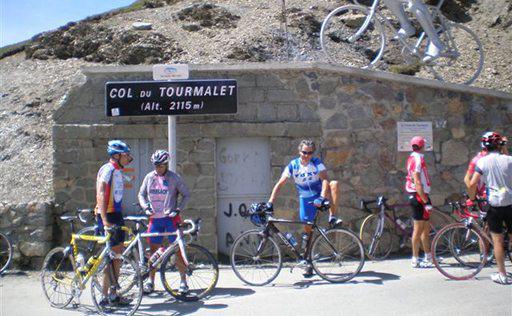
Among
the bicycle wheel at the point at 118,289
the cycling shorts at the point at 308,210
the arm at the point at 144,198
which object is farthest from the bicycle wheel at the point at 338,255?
the bicycle wheel at the point at 118,289

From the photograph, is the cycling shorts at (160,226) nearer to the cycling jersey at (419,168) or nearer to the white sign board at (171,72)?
the white sign board at (171,72)

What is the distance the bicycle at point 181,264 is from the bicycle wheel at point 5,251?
2.91m

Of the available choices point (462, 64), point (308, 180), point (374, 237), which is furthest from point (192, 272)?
point (462, 64)

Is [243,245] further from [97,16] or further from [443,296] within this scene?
[97,16]

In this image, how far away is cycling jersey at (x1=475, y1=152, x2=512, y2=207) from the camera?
7.08 m

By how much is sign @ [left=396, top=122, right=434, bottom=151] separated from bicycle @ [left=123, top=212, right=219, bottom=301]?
13.5ft

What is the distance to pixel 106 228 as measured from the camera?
22.0 ft

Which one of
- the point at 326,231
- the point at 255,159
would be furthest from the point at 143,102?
the point at 326,231

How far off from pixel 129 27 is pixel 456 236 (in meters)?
15.4

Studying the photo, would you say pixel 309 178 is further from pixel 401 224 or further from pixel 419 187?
pixel 401 224

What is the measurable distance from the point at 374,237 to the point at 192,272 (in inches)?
130

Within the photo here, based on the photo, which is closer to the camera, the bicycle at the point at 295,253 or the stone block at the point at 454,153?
the bicycle at the point at 295,253

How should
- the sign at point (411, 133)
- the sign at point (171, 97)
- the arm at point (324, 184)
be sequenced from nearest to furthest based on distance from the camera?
the arm at point (324, 184)
the sign at point (171, 97)
the sign at point (411, 133)

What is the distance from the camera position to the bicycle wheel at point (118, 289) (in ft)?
21.2
